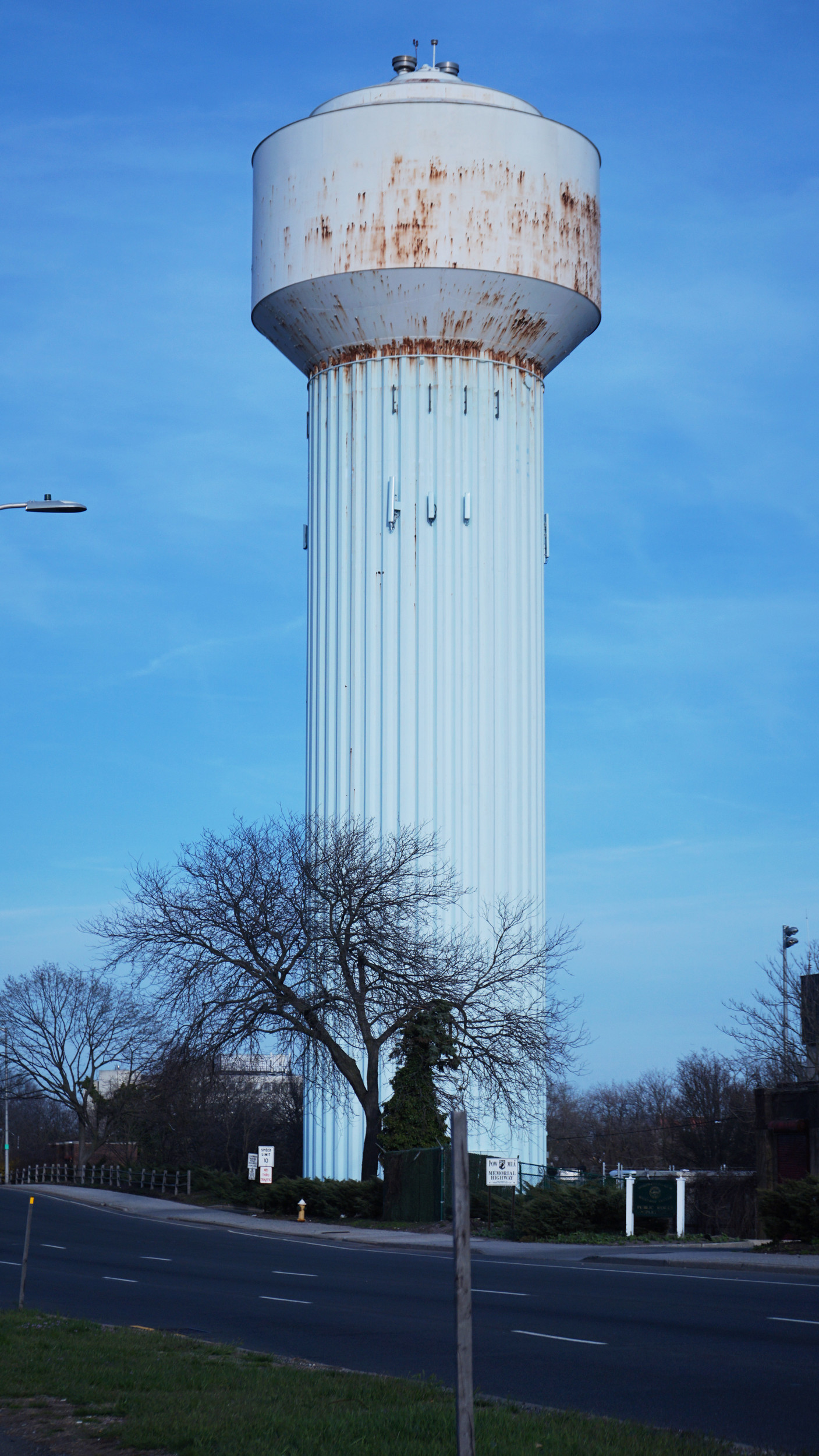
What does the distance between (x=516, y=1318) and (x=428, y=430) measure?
94.0 feet

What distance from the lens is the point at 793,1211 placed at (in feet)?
81.1

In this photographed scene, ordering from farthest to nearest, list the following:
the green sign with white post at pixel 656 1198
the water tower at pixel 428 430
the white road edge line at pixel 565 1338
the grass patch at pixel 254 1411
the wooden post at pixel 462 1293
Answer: the water tower at pixel 428 430 < the green sign with white post at pixel 656 1198 < the white road edge line at pixel 565 1338 < the grass patch at pixel 254 1411 < the wooden post at pixel 462 1293

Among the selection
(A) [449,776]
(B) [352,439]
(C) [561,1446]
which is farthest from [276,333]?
(C) [561,1446]

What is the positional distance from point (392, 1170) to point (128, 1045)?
4055 centimetres

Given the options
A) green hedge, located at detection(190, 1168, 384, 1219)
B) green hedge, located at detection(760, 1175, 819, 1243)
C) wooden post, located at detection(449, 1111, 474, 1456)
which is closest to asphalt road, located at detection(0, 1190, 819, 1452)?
green hedge, located at detection(760, 1175, 819, 1243)

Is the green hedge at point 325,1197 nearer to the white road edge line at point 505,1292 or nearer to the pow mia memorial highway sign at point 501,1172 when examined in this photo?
the pow mia memorial highway sign at point 501,1172

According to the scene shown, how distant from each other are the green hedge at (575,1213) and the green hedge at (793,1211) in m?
4.78

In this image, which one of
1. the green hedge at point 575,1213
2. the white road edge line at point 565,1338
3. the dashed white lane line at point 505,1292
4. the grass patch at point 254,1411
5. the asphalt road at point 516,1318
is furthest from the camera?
the green hedge at point 575,1213

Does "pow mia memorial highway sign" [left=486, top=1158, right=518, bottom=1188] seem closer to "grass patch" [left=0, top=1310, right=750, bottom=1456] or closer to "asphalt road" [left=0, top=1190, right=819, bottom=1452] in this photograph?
"asphalt road" [left=0, top=1190, right=819, bottom=1452]

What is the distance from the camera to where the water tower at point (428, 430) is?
3897 cm

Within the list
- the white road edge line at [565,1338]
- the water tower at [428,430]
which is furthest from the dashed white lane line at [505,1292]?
the water tower at [428,430]

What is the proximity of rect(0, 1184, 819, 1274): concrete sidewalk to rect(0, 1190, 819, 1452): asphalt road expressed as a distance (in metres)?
0.75

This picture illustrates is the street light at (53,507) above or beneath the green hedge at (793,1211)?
above

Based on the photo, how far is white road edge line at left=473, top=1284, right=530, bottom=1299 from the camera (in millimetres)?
17719
